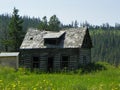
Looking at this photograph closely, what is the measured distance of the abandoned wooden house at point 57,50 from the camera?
3891cm

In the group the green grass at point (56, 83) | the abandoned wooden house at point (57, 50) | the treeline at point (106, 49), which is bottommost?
the treeline at point (106, 49)

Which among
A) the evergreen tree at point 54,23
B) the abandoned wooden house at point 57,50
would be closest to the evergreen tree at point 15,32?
the evergreen tree at point 54,23

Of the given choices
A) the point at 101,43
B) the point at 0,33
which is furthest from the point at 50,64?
the point at 101,43

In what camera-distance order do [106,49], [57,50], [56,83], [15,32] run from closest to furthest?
[56,83], [57,50], [15,32], [106,49]

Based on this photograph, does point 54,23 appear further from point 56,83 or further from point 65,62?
point 56,83

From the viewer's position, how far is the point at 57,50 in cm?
3975

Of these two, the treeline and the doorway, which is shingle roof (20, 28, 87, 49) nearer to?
the doorway

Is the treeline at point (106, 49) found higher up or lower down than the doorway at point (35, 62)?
lower down

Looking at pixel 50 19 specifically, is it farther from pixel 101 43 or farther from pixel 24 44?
pixel 101 43

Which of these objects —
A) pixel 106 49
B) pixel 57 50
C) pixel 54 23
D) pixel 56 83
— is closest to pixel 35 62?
pixel 57 50

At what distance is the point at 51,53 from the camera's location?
131 feet

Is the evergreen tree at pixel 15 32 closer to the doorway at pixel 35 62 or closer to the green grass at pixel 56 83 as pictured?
the doorway at pixel 35 62

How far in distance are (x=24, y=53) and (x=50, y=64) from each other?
3344mm

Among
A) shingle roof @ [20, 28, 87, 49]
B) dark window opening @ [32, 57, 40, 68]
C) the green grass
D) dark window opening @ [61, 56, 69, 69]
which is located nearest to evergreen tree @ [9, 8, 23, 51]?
shingle roof @ [20, 28, 87, 49]
